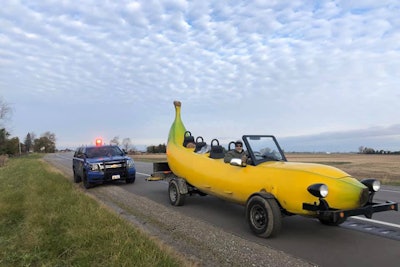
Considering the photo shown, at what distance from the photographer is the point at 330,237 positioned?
259 inches

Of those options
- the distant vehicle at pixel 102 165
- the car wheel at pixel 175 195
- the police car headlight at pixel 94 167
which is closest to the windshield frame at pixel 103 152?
the distant vehicle at pixel 102 165

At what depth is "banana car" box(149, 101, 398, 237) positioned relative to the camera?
599cm

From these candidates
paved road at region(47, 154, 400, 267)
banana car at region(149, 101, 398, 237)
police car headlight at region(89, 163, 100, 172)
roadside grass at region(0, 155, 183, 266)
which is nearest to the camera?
roadside grass at region(0, 155, 183, 266)

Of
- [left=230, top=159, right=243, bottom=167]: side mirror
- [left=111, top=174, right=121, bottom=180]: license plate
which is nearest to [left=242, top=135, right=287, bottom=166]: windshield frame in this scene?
[left=230, top=159, right=243, bottom=167]: side mirror

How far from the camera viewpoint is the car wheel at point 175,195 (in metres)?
9.99

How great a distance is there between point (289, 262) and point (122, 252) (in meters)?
2.32

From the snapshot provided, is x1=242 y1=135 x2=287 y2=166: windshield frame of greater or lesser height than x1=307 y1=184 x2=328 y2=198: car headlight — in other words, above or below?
above

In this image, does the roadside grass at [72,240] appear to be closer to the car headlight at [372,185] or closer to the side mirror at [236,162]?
the side mirror at [236,162]

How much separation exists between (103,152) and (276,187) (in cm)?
1088

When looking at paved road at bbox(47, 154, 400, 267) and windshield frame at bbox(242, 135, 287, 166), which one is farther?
windshield frame at bbox(242, 135, 287, 166)

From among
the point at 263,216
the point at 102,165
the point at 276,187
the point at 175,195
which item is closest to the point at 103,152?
the point at 102,165

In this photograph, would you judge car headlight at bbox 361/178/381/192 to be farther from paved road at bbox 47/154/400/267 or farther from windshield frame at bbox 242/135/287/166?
windshield frame at bbox 242/135/287/166

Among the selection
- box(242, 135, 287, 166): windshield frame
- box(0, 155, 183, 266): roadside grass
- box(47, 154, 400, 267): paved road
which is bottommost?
box(47, 154, 400, 267): paved road

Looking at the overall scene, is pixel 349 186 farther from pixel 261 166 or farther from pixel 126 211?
pixel 126 211
